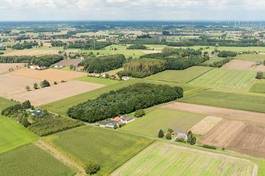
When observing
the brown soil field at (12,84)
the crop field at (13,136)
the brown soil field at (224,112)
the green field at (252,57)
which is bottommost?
the crop field at (13,136)

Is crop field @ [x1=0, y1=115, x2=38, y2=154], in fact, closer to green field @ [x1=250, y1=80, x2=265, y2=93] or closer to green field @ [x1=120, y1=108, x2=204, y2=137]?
green field @ [x1=120, y1=108, x2=204, y2=137]

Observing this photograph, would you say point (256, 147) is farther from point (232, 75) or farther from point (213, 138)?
point (232, 75)

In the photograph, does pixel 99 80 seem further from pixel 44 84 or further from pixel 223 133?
pixel 223 133

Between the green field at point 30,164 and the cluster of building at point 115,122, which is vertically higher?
the cluster of building at point 115,122

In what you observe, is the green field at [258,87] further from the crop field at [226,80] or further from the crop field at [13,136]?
the crop field at [13,136]

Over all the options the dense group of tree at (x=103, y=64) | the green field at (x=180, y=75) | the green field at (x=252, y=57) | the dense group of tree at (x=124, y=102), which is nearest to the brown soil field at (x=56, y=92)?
the dense group of tree at (x=124, y=102)

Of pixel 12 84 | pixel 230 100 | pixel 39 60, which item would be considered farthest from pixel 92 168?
pixel 39 60

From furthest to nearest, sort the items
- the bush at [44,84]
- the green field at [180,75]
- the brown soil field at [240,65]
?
the brown soil field at [240,65]
the green field at [180,75]
the bush at [44,84]
